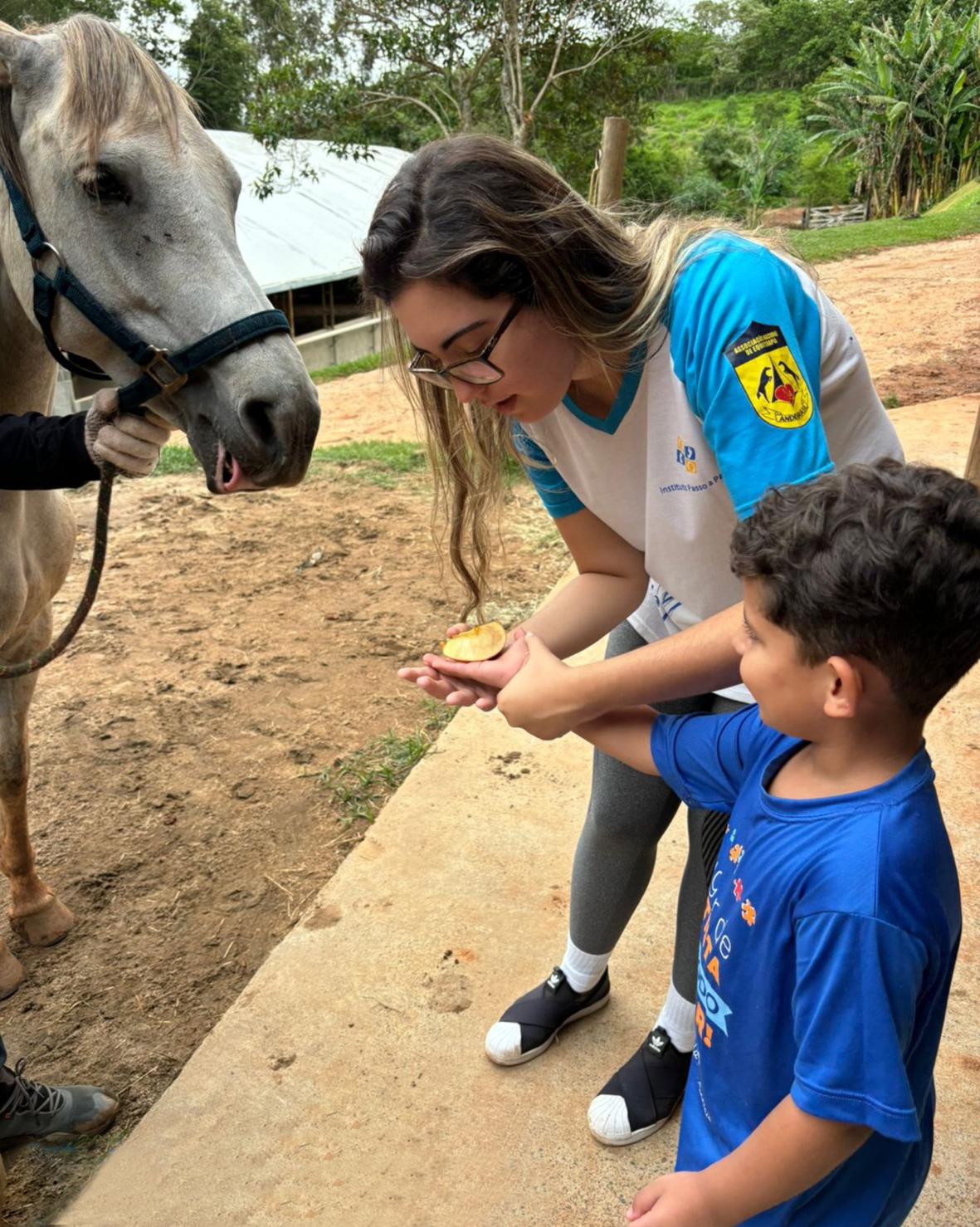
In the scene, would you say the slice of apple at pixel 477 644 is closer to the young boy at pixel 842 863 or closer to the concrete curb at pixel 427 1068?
the young boy at pixel 842 863

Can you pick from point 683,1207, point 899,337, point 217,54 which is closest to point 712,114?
point 217,54

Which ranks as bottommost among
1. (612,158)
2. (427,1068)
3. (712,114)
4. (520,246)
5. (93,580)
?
(427,1068)

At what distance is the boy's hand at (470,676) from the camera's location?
1421 mm

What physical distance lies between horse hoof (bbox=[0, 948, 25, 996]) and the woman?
5.75 feet

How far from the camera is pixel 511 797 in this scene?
114 inches

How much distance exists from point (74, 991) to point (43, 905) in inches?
11.6

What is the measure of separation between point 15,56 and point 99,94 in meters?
0.23

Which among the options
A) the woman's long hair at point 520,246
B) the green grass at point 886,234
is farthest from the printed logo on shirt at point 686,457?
the green grass at point 886,234

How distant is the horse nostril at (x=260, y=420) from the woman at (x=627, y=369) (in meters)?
0.36

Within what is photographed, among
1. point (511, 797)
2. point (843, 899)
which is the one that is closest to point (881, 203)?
point (511, 797)

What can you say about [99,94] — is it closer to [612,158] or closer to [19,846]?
[19,846]

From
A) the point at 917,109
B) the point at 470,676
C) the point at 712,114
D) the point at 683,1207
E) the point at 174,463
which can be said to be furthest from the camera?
the point at 712,114

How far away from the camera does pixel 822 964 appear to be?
94 centimetres

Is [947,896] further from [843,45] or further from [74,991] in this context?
[843,45]
